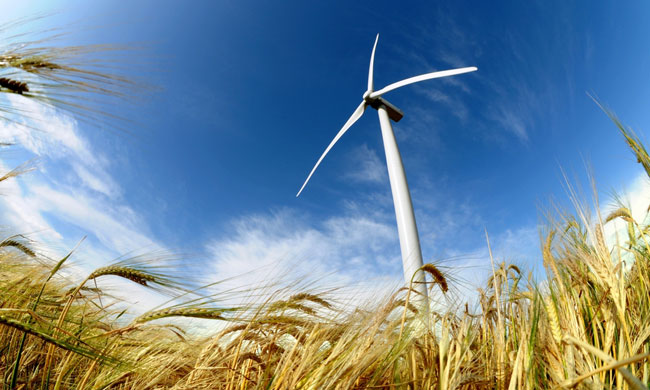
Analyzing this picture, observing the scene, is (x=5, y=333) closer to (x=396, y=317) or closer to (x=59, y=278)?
(x=59, y=278)

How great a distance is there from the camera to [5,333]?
2.63 metres

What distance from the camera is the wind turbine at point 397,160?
28.0ft

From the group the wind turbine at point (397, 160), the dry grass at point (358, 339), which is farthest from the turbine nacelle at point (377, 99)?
the dry grass at point (358, 339)

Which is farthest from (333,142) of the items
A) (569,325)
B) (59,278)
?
(569,325)

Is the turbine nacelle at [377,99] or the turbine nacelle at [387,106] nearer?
the turbine nacelle at [377,99]

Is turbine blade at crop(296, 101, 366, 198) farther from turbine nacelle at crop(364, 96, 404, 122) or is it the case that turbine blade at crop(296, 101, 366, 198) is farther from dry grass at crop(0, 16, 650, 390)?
dry grass at crop(0, 16, 650, 390)

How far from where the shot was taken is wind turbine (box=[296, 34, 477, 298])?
28.0 ft

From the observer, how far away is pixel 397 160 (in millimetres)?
10281

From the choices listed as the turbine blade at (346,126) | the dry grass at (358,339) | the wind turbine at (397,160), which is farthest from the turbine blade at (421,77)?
the dry grass at (358,339)

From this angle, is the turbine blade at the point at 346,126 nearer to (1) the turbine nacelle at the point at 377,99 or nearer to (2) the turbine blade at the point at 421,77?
(1) the turbine nacelle at the point at 377,99

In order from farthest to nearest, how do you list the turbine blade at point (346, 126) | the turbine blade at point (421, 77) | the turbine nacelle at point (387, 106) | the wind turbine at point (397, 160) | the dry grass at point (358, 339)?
the turbine nacelle at point (387, 106)
the turbine blade at point (346, 126)
the turbine blade at point (421, 77)
the wind turbine at point (397, 160)
the dry grass at point (358, 339)

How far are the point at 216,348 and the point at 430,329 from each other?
4.65 feet

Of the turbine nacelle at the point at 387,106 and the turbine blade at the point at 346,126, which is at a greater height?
the turbine nacelle at the point at 387,106

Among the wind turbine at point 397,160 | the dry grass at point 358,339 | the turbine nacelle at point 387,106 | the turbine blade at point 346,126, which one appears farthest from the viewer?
the turbine nacelle at point 387,106
